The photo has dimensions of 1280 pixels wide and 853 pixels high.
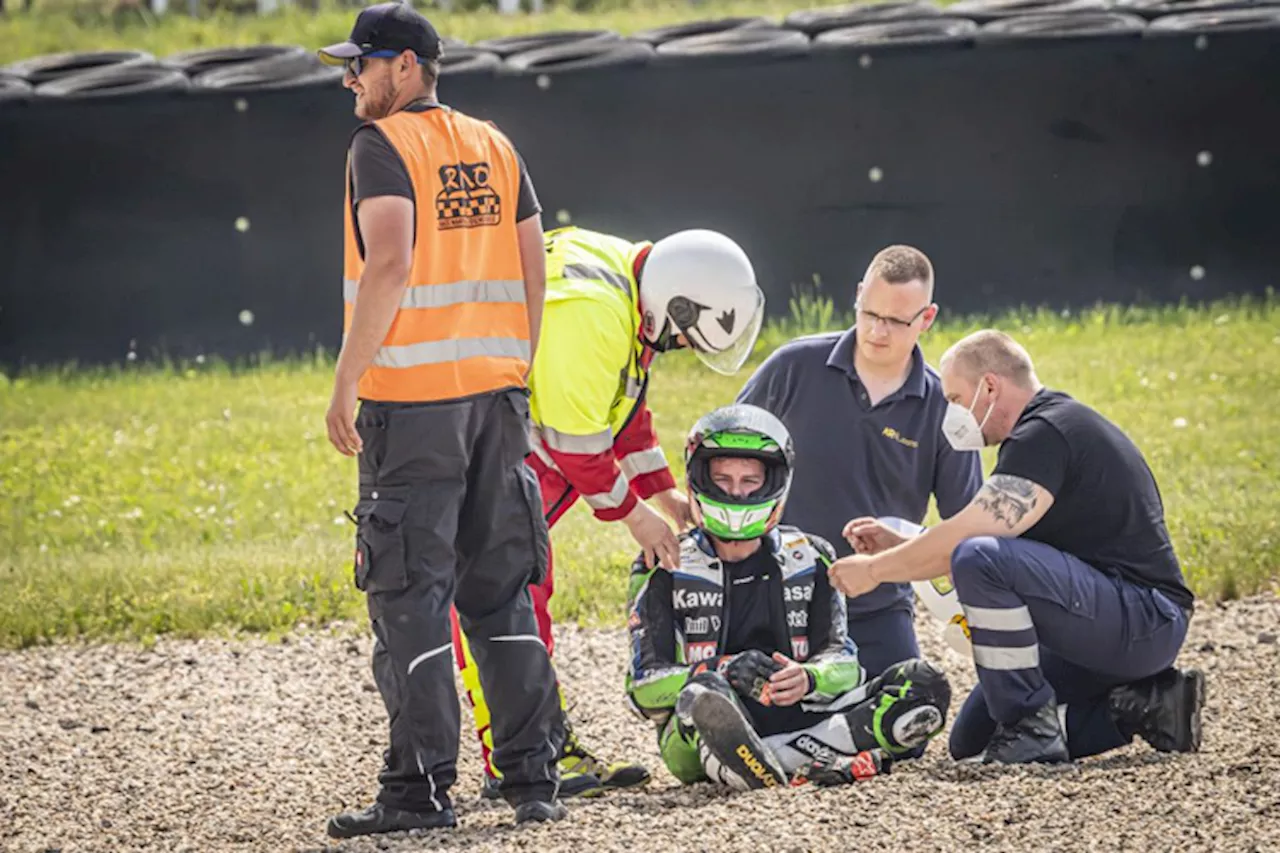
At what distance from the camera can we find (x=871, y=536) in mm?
6805

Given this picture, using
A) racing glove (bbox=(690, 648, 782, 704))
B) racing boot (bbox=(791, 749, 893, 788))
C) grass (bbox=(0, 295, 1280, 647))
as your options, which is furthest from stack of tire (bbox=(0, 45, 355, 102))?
racing boot (bbox=(791, 749, 893, 788))

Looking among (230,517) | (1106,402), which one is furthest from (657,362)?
(230,517)

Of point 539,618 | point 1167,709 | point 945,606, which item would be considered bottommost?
point 1167,709

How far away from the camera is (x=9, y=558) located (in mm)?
10430

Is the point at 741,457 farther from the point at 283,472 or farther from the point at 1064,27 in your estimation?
the point at 1064,27

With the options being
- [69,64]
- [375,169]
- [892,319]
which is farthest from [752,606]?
[69,64]

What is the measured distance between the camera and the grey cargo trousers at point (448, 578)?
5.80 metres

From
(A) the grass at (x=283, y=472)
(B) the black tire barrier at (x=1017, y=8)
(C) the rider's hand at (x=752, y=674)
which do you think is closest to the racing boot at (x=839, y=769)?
(C) the rider's hand at (x=752, y=674)

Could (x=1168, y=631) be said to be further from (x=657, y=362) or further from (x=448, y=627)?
(x=657, y=362)

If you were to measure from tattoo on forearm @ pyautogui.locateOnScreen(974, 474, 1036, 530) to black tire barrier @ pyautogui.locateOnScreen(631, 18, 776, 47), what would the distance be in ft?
30.9

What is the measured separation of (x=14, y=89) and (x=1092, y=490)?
1048cm

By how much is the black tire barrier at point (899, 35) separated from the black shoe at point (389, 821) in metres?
9.82

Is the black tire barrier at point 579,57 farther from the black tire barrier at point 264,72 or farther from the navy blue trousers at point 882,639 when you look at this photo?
the navy blue trousers at point 882,639

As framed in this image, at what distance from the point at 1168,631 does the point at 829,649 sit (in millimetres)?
1084
